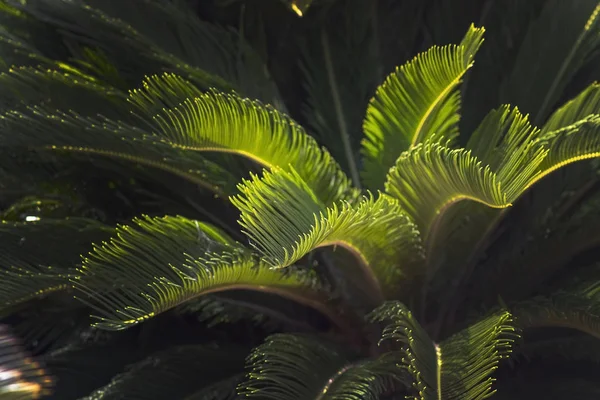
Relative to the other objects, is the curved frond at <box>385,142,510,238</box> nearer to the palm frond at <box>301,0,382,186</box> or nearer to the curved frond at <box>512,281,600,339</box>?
the curved frond at <box>512,281,600,339</box>

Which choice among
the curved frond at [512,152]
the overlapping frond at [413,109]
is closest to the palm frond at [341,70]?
the overlapping frond at [413,109]

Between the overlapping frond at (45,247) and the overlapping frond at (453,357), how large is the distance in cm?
62

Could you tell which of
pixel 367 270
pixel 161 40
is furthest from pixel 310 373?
pixel 161 40

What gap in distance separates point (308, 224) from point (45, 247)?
624 mm

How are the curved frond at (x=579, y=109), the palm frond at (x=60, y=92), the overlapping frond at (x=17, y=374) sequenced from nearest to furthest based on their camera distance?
1. the overlapping frond at (x=17, y=374)
2. the curved frond at (x=579, y=109)
3. the palm frond at (x=60, y=92)

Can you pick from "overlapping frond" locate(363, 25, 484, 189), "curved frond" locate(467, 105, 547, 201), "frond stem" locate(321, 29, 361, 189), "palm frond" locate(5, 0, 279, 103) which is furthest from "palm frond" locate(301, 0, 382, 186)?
"curved frond" locate(467, 105, 547, 201)

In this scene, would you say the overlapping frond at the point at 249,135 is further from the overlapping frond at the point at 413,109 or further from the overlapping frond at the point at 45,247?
the overlapping frond at the point at 45,247

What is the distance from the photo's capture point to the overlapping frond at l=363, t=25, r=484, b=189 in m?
1.24

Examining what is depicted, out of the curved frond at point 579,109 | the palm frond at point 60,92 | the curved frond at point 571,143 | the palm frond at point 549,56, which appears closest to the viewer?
the curved frond at point 571,143

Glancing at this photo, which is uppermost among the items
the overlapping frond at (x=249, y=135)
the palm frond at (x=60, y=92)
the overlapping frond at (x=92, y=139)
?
the palm frond at (x=60, y=92)

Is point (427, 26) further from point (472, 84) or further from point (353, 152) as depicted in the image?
point (353, 152)

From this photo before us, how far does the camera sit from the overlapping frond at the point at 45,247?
4.09ft

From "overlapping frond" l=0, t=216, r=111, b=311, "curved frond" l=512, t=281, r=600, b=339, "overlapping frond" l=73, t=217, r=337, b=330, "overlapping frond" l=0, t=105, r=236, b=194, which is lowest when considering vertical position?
"curved frond" l=512, t=281, r=600, b=339

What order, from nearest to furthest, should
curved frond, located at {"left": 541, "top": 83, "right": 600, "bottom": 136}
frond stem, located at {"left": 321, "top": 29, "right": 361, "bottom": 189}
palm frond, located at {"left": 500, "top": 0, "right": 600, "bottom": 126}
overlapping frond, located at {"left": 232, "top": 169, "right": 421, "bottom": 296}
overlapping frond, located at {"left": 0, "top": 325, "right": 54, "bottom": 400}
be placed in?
overlapping frond, located at {"left": 0, "top": 325, "right": 54, "bottom": 400} → overlapping frond, located at {"left": 232, "top": 169, "right": 421, "bottom": 296} → curved frond, located at {"left": 541, "top": 83, "right": 600, "bottom": 136} → palm frond, located at {"left": 500, "top": 0, "right": 600, "bottom": 126} → frond stem, located at {"left": 321, "top": 29, "right": 361, "bottom": 189}
